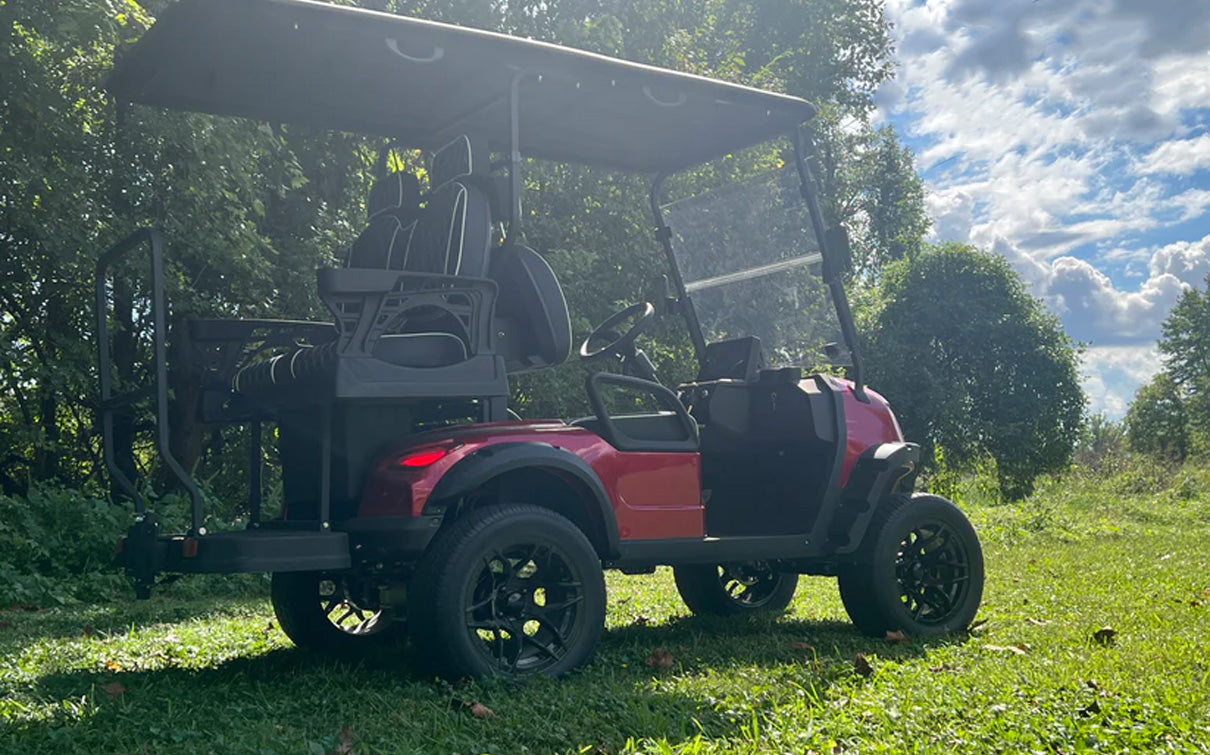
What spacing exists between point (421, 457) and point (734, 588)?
9.68 feet

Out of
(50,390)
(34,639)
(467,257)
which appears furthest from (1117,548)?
(50,390)

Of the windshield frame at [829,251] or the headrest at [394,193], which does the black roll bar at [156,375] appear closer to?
the headrest at [394,193]

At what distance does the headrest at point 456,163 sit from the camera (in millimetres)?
5473

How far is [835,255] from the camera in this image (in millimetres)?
5859

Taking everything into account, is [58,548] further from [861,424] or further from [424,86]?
[861,424]

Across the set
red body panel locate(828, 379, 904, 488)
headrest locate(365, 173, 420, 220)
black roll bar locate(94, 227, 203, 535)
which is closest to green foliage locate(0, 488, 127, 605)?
black roll bar locate(94, 227, 203, 535)

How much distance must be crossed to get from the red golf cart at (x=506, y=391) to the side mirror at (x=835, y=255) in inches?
1.0

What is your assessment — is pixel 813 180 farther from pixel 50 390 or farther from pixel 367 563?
pixel 50 390

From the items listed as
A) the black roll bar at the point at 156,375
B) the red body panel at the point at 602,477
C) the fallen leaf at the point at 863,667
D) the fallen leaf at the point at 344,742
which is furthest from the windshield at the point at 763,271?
the fallen leaf at the point at 344,742

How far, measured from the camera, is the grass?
11.6 ft

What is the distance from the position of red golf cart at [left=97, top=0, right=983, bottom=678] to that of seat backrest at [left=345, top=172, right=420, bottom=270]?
0.8 inches

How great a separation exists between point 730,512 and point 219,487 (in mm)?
10080

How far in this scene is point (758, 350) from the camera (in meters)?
6.04

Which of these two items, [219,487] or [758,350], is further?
[219,487]
